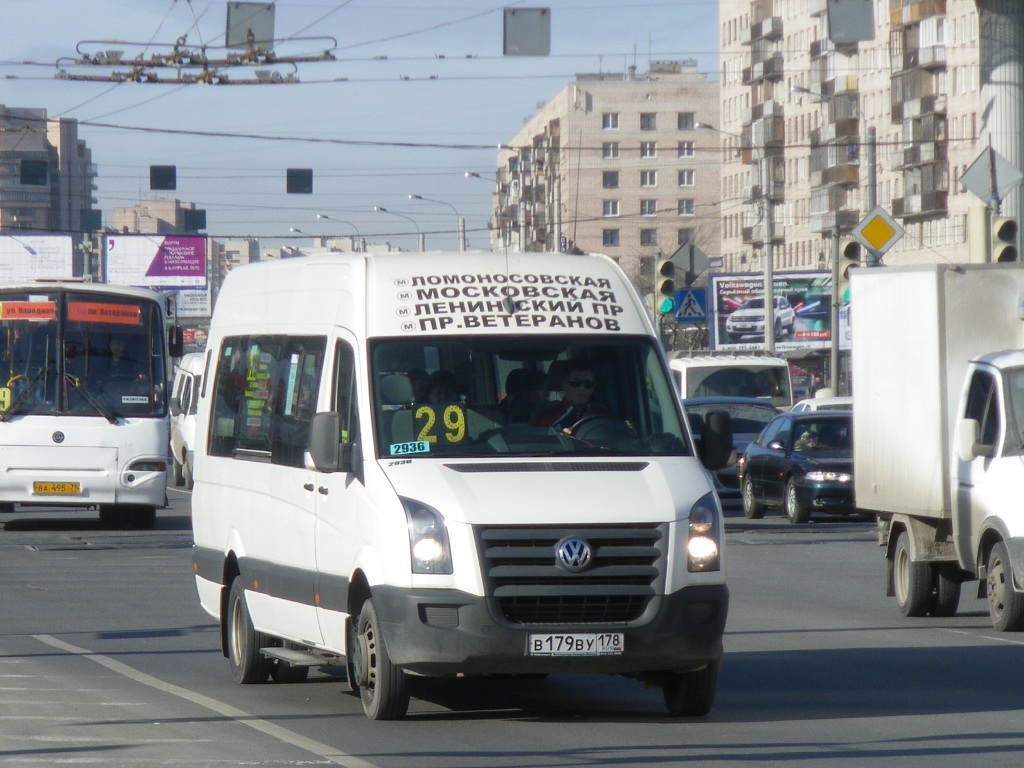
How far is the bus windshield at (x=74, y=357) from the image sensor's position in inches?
982

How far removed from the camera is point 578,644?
9.24m

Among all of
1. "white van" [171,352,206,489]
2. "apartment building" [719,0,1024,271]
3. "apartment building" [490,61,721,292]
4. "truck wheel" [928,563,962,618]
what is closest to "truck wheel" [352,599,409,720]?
"truck wheel" [928,563,962,618]

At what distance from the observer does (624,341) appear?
10398 mm

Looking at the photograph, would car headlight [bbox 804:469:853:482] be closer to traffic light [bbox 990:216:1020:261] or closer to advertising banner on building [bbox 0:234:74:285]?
traffic light [bbox 990:216:1020:261]

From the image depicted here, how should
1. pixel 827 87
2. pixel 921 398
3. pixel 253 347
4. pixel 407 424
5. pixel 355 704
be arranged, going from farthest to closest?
pixel 827 87 < pixel 921 398 < pixel 253 347 < pixel 355 704 < pixel 407 424

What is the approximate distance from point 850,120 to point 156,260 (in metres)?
31.1

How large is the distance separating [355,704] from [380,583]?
53.5 inches

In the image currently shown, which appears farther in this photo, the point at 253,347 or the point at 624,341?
the point at 253,347

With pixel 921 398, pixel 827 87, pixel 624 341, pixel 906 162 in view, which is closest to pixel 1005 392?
pixel 921 398

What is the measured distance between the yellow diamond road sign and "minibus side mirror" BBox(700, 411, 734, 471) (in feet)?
59.5

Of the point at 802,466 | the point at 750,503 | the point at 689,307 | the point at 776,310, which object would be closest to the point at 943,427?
the point at 802,466

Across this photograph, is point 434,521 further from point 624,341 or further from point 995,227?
point 995,227

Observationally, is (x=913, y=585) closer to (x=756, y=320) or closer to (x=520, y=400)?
(x=520, y=400)

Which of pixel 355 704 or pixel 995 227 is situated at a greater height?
pixel 995 227
